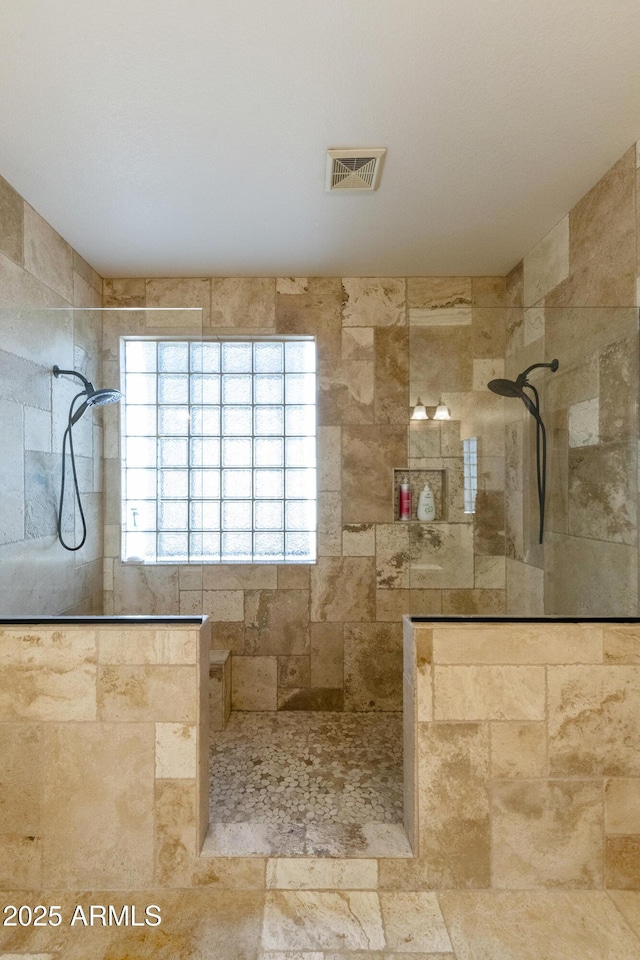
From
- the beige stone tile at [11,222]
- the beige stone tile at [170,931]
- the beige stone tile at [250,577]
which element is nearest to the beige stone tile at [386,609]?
the beige stone tile at [250,577]

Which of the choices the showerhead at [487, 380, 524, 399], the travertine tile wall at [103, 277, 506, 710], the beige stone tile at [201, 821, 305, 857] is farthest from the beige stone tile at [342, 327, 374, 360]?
the beige stone tile at [201, 821, 305, 857]

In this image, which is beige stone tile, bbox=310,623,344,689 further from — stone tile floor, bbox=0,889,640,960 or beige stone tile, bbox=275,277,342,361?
beige stone tile, bbox=275,277,342,361

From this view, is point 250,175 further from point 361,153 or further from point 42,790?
point 42,790

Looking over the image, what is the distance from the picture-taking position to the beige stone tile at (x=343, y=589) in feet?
9.61

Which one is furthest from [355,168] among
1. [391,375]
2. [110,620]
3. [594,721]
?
[594,721]

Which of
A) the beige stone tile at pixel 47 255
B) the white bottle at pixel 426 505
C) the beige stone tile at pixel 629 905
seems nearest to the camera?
the beige stone tile at pixel 629 905

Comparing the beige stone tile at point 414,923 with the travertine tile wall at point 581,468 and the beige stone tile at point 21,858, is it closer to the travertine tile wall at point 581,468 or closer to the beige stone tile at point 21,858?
the travertine tile wall at point 581,468

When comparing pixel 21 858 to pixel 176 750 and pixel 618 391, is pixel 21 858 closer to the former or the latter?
pixel 176 750

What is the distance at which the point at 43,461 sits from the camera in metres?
1.74

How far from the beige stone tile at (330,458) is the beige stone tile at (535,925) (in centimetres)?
190

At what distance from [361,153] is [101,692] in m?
2.13

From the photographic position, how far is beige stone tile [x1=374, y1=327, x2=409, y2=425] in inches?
79.7

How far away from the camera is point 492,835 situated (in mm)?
1619

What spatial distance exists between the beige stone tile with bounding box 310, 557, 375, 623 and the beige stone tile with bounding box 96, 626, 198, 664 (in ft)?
4.51
